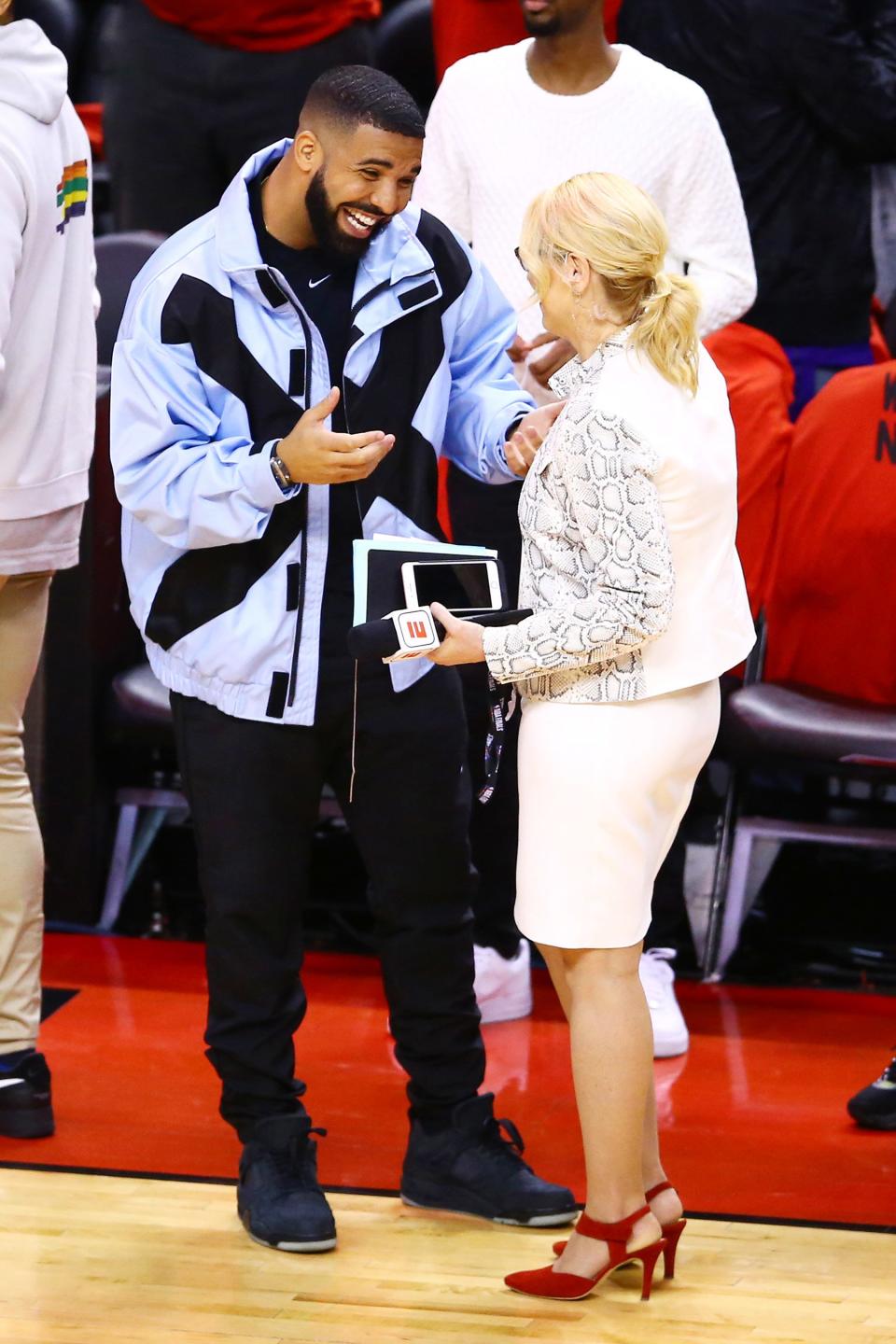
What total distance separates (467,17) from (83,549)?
152cm

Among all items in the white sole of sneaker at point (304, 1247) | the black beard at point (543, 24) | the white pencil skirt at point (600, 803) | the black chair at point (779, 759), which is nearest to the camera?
the white pencil skirt at point (600, 803)

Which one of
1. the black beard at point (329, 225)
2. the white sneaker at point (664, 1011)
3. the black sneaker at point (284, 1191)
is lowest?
the white sneaker at point (664, 1011)

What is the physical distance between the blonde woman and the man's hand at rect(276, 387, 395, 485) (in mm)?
222

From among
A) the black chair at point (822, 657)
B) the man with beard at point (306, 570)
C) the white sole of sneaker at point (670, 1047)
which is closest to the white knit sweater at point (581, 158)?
the man with beard at point (306, 570)

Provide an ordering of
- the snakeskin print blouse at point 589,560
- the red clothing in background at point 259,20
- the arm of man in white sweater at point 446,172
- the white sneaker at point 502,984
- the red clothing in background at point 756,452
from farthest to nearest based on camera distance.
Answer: the red clothing in background at point 259,20 → the red clothing in background at point 756,452 → the white sneaker at point 502,984 → the arm of man in white sweater at point 446,172 → the snakeskin print blouse at point 589,560

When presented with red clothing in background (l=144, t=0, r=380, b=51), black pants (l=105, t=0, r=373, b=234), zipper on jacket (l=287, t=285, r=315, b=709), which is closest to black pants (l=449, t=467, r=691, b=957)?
zipper on jacket (l=287, t=285, r=315, b=709)

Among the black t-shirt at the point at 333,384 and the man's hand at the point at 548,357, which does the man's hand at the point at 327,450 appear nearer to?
the black t-shirt at the point at 333,384

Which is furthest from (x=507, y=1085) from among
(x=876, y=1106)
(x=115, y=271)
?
(x=115, y=271)

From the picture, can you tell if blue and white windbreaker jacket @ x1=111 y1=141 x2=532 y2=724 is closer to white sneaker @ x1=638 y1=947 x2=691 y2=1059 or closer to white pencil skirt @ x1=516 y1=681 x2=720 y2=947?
white pencil skirt @ x1=516 y1=681 x2=720 y2=947

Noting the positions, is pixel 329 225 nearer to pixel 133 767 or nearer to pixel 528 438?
pixel 528 438

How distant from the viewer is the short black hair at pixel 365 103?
277cm

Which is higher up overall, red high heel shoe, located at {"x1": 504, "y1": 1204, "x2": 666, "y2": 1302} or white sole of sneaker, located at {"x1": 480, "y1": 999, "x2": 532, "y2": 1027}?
red high heel shoe, located at {"x1": 504, "y1": 1204, "x2": 666, "y2": 1302}

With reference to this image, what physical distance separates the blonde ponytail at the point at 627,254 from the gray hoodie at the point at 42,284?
2.85 ft

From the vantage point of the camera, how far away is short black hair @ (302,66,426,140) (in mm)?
2773
